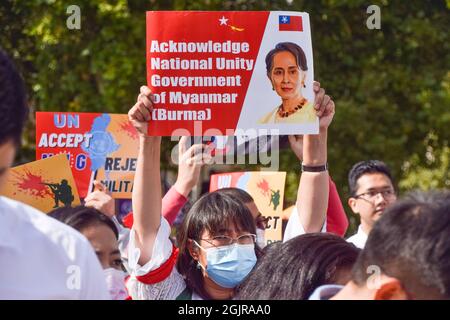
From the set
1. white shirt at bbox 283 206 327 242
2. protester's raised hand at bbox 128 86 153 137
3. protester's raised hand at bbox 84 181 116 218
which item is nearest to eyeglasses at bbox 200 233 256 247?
white shirt at bbox 283 206 327 242

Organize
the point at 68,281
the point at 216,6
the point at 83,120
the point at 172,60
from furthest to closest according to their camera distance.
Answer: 1. the point at 216,6
2. the point at 83,120
3. the point at 172,60
4. the point at 68,281

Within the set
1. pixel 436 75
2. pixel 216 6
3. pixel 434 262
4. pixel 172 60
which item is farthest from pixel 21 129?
pixel 436 75

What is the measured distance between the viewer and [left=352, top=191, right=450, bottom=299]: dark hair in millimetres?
2084

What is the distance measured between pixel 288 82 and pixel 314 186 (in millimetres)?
484

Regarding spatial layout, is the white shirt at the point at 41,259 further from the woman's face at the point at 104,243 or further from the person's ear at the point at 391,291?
the woman's face at the point at 104,243

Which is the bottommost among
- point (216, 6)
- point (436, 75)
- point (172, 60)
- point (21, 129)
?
point (21, 129)

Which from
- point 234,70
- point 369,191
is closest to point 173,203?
point 234,70

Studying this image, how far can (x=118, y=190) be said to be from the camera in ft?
17.6

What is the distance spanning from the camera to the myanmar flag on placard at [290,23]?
3.76m

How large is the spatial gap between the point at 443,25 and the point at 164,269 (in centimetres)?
874

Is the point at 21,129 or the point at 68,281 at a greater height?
the point at 21,129

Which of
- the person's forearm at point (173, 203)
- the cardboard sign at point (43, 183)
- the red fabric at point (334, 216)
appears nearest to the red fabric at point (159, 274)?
the person's forearm at point (173, 203)

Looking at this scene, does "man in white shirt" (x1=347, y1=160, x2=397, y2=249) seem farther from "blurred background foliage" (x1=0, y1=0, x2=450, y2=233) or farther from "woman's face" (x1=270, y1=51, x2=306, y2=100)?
"blurred background foliage" (x1=0, y1=0, x2=450, y2=233)
